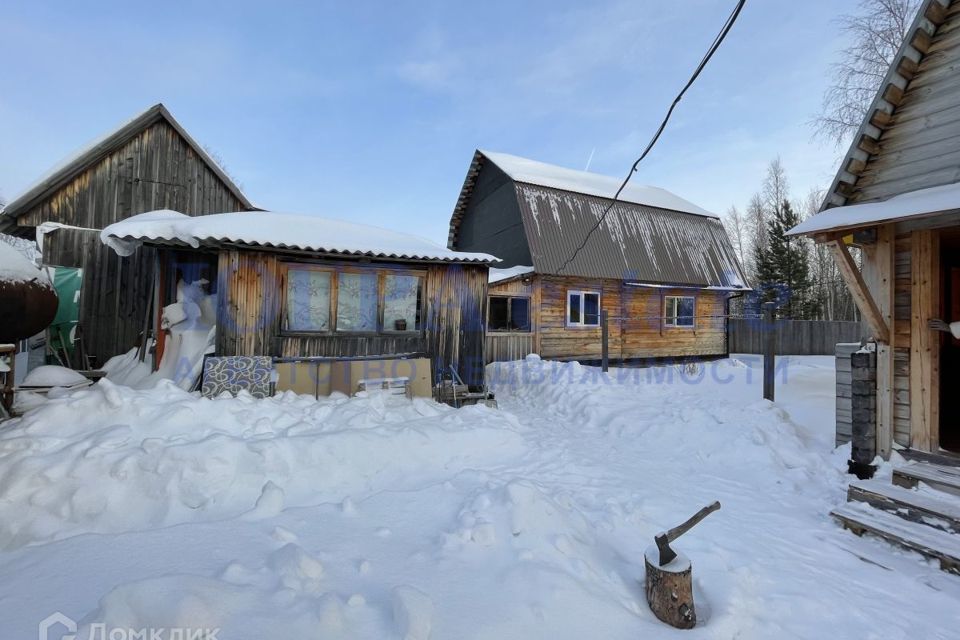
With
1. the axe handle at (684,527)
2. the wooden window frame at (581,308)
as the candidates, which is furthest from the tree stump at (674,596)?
the wooden window frame at (581,308)

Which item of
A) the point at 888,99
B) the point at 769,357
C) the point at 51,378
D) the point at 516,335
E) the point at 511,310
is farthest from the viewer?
the point at 511,310

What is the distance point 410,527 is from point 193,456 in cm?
247

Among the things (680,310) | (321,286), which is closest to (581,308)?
(680,310)

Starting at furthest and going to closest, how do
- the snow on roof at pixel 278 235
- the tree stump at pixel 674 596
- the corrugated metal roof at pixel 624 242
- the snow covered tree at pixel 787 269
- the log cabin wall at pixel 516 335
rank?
the snow covered tree at pixel 787 269 → the corrugated metal roof at pixel 624 242 → the log cabin wall at pixel 516 335 → the snow on roof at pixel 278 235 → the tree stump at pixel 674 596

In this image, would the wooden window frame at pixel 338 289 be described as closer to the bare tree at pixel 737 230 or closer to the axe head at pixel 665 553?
the axe head at pixel 665 553

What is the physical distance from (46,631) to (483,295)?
7.65 meters

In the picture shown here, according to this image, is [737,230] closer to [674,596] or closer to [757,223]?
[757,223]

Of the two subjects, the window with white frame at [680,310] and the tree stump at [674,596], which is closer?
the tree stump at [674,596]

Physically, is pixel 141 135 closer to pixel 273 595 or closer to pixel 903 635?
pixel 273 595

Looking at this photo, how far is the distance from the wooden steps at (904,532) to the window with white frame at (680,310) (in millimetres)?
13210

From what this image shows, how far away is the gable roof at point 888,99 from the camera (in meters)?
4.66

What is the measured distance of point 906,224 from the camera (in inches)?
188

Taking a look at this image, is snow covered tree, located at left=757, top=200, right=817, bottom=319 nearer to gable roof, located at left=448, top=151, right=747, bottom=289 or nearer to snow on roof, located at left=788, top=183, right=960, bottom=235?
gable roof, located at left=448, top=151, right=747, bottom=289

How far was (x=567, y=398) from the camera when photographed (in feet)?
28.3
